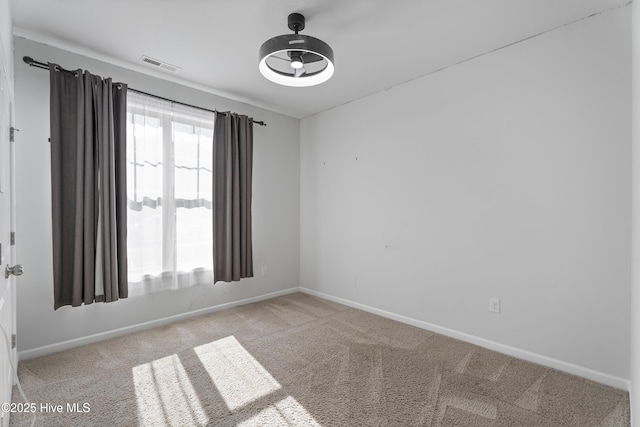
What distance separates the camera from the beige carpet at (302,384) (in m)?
1.81

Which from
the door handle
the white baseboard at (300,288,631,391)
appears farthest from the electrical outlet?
the door handle

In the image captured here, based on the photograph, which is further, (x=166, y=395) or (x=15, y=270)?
(x=166, y=395)

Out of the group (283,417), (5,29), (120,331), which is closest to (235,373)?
(283,417)

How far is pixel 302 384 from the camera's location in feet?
7.01

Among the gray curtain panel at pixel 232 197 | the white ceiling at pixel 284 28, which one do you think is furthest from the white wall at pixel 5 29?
the gray curtain panel at pixel 232 197

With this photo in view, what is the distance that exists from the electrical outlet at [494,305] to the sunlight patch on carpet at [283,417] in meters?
1.78

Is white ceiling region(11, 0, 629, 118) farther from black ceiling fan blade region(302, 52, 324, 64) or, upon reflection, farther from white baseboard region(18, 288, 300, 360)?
white baseboard region(18, 288, 300, 360)

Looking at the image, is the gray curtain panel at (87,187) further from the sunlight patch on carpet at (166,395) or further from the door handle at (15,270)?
the door handle at (15,270)

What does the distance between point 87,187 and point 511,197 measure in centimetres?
346

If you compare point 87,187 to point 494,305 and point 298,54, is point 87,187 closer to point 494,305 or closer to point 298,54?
point 298,54

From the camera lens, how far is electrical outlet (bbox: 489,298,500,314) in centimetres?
265

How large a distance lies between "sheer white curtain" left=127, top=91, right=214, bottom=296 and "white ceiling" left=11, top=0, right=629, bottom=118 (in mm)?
466

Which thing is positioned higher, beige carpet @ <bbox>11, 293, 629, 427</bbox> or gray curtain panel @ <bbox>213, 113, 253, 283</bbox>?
gray curtain panel @ <bbox>213, 113, 253, 283</bbox>

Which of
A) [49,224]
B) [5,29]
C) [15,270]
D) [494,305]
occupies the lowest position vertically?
[494,305]
